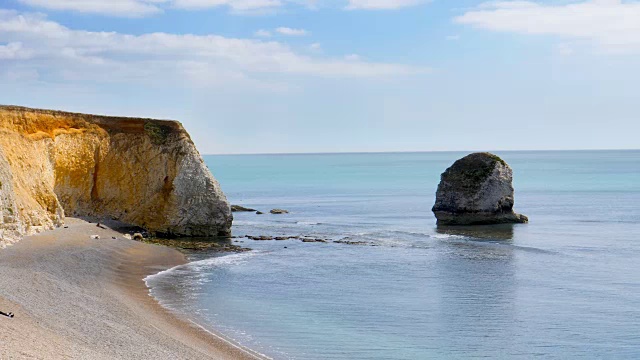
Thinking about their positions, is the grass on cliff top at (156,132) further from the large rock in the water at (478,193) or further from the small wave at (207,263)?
the large rock in the water at (478,193)

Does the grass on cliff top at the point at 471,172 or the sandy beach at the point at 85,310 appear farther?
the grass on cliff top at the point at 471,172

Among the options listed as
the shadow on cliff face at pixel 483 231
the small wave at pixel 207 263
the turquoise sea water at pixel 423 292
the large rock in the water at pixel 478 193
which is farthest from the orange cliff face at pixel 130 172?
the large rock in the water at pixel 478 193

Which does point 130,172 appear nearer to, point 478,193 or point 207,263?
point 207,263

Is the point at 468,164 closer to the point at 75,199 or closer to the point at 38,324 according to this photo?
the point at 75,199

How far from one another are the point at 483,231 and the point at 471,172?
8.60 meters

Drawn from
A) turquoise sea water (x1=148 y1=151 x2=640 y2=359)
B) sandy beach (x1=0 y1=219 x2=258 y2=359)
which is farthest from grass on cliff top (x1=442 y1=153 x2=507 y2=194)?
sandy beach (x1=0 y1=219 x2=258 y2=359)

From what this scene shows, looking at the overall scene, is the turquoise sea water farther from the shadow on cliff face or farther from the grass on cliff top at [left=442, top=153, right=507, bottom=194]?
the grass on cliff top at [left=442, top=153, right=507, bottom=194]

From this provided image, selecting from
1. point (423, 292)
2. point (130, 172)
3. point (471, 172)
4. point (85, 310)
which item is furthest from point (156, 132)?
point (471, 172)

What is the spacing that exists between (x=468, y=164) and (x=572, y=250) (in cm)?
2162

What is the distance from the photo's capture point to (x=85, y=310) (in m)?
24.8

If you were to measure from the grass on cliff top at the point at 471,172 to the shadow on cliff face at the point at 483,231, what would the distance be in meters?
4.37

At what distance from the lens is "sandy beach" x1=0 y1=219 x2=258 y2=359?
750 inches

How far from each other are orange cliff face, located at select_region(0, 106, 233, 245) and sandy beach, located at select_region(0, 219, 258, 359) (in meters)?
11.2

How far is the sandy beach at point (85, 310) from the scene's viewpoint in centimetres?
1906
